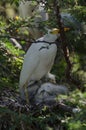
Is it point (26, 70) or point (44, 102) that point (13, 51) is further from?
point (44, 102)

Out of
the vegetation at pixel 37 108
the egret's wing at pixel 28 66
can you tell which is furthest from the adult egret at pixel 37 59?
the vegetation at pixel 37 108

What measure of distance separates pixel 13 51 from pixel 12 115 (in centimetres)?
128

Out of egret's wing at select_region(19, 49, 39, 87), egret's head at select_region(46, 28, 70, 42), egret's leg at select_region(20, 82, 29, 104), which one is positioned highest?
egret's head at select_region(46, 28, 70, 42)

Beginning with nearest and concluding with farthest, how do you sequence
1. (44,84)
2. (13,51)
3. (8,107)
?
(8,107) → (44,84) → (13,51)

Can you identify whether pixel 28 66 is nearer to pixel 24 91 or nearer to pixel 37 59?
pixel 37 59

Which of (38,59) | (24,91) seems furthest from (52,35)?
(24,91)

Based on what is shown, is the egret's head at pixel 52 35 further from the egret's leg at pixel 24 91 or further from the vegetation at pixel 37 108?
the egret's leg at pixel 24 91

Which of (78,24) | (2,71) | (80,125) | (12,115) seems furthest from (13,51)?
(80,125)

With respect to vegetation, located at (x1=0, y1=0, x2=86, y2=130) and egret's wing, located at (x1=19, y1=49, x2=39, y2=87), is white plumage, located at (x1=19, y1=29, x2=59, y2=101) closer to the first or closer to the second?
egret's wing, located at (x1=19, y1=49, x2=39, y2=87)

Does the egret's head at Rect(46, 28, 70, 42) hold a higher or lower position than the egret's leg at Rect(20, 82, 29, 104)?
higher

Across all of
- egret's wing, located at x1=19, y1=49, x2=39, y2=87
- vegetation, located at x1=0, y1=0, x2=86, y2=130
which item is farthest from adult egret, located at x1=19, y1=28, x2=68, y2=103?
vegetation, located at x1=0, y1=0, x2=86, y2=130

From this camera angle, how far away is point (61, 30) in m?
3.25

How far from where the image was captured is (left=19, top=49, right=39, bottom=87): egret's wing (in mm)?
3869

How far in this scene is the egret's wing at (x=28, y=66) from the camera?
3.87 meters
